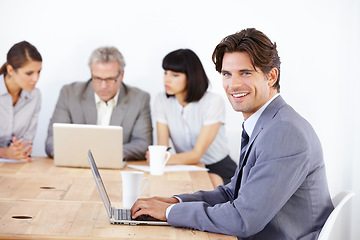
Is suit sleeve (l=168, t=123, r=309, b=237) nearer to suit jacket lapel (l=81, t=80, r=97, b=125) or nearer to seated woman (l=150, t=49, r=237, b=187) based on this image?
seated woman (l=150, t=49, r=237, b=187)

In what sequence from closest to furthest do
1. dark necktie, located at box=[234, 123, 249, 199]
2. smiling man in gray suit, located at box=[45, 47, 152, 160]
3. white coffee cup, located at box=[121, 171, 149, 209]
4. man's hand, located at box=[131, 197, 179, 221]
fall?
man's hand, located at box=[131, 197, 179, 221] < dark necktie, located at box=[234, 123, 249, 199] < white coffee cup, located at box=[121, 171, 149, 209] < smiling man in gray suit, located at box=[45, 47, 152, 160]

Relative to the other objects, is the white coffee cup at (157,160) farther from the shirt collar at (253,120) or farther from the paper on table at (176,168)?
the shirt collar at (253,120)

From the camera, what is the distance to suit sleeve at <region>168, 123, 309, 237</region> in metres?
1.70

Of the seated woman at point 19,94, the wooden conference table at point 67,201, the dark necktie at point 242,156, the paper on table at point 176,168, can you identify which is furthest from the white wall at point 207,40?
the dark necktie at point 242,156

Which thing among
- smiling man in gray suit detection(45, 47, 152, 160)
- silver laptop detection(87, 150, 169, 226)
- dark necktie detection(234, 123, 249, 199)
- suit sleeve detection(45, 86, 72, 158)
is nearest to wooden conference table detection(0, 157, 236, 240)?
silver laptop detection(87, 150, 169, 226)

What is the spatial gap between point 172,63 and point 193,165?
868mm

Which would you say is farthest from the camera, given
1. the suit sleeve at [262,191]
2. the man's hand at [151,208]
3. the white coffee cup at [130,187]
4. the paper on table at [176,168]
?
the paper on table at [176,168]

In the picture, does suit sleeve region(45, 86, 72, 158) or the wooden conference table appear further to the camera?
suit sleeve region(45, 86, 72, 158)

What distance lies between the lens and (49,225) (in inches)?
69.8

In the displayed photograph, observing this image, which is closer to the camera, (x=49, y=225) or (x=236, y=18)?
(x=49, y=225)

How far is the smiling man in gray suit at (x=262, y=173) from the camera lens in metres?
1.71

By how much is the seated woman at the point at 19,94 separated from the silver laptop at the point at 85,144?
1046 millimetres

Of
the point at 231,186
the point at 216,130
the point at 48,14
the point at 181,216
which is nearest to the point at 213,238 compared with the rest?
the point at 181,216

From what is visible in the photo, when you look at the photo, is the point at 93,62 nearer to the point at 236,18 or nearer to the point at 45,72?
the point at 45,72
